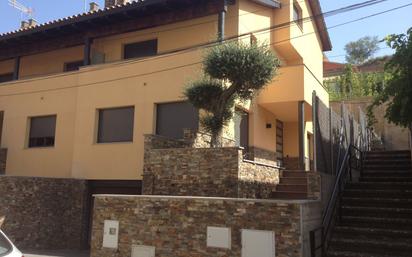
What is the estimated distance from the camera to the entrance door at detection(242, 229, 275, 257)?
8.95 metres

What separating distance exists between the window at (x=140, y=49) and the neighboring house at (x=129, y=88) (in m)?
0.04

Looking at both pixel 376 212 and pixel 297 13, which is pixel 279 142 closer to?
pixel 297 13

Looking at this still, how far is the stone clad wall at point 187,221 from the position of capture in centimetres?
888

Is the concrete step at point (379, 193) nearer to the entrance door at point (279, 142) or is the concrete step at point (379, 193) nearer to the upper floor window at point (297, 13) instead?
the entrance door at point (279, 142)

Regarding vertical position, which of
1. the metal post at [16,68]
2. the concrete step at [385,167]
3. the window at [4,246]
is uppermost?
the metal post at [16,68]

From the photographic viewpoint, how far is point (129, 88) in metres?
16.5

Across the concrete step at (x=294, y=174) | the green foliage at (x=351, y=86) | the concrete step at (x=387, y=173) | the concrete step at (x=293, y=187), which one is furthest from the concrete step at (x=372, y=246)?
the green foliage at (x=351, y=86)

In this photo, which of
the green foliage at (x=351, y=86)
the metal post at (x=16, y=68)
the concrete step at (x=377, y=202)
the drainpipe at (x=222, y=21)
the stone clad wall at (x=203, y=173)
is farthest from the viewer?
the green foliage at (x=351, y=86)

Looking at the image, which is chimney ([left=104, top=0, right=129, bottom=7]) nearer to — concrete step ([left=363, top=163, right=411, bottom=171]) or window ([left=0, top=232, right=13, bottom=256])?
concrete step ([left=363, top=163, right=411, bottom=171])

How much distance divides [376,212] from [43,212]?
10346 mm

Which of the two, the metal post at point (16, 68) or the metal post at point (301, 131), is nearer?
the metal post at point (301, 131)

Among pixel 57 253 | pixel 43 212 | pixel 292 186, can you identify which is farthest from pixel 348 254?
pixel 43 212

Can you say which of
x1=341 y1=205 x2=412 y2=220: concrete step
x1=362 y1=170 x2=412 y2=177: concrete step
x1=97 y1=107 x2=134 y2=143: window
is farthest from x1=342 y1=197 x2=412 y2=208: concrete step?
x1=97 y1=107 x2=134 y2=143: window

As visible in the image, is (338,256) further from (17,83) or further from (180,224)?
(17,83)
